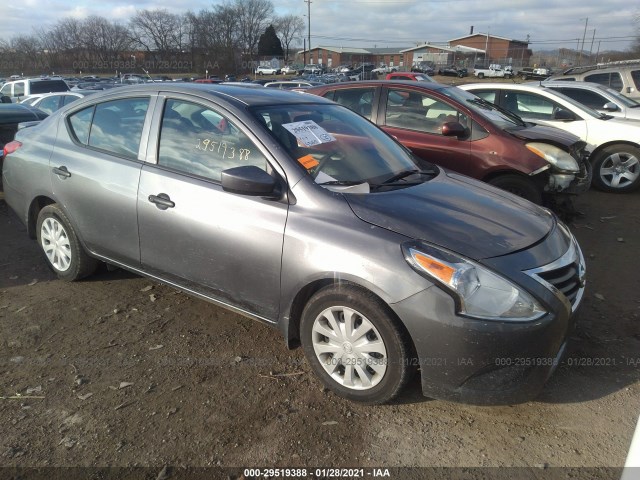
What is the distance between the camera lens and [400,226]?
102 inches

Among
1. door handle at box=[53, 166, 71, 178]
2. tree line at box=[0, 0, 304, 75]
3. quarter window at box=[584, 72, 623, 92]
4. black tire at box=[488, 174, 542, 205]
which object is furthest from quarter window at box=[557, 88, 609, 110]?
tree line at box=[0, 0, 304, 75]

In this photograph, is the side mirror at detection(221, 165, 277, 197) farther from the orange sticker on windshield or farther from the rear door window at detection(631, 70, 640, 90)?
the rear door window at detection(631, 70, 640, 90)

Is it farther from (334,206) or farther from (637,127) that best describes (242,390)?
(637,127)

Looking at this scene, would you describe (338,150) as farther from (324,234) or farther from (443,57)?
(443,57)

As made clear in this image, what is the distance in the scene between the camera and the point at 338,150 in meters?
3.24

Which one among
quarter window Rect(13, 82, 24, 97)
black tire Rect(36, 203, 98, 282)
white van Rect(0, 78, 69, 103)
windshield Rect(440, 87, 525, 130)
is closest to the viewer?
black tire Rect(36, 203, 98, 282)

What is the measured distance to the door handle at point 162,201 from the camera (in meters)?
3.20

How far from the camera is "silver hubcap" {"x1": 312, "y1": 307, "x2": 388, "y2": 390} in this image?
257 centimetres

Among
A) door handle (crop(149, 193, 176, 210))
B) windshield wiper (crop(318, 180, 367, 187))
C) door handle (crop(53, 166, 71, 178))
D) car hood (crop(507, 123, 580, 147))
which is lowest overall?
door handle (crop(149, 193, 176, 210))

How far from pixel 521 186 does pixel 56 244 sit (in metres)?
4.89

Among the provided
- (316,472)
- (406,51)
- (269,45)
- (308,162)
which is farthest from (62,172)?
(406,51)

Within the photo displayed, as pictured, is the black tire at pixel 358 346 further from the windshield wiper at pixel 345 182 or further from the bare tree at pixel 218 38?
the bare tree at pixel 218 38

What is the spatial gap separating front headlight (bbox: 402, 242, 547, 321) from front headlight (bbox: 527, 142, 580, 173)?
380cm

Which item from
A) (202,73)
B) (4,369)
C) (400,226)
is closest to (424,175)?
(400,226)
